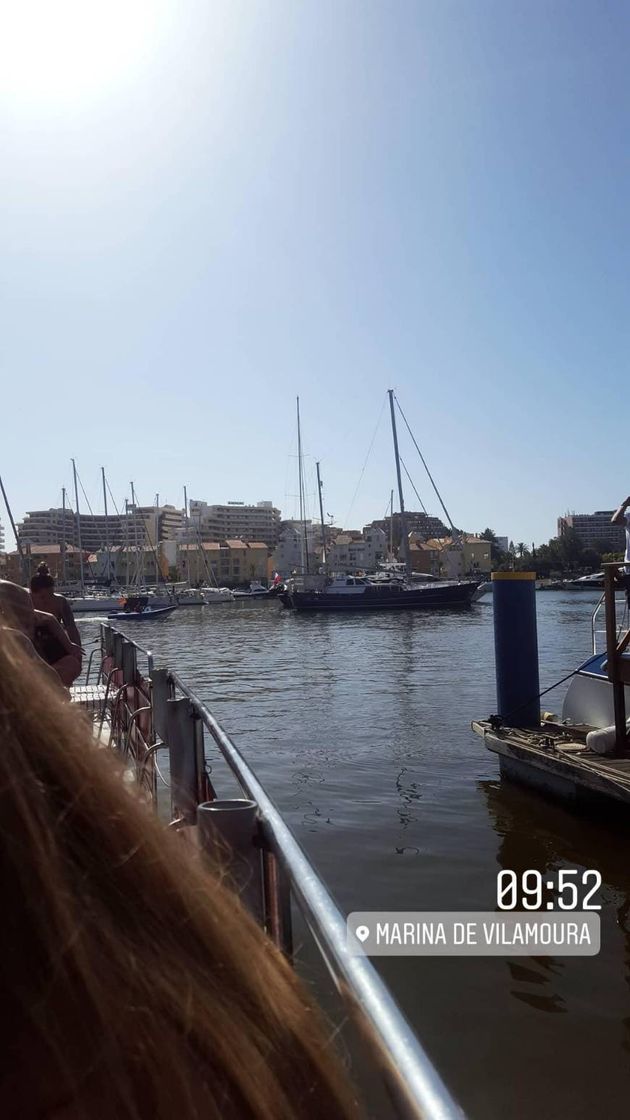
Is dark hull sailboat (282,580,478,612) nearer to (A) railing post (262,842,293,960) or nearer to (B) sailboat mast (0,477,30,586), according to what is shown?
(B) sailboat mast (0,477,30,586)

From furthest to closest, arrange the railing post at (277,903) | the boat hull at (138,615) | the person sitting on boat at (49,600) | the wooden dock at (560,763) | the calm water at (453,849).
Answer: the boat hull at (138,615) < the wooden dock at (560,763) < the person sitting on boat at (49,600) < the calm water at (453,849) < the railing post at (277,903)

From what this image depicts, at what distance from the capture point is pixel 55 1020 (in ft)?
2.27

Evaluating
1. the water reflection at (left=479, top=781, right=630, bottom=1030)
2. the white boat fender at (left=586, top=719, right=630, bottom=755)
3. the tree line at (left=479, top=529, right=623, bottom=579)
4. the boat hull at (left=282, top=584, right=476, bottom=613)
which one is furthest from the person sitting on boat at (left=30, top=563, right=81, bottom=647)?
the tree line at (left=479, top=529, right=623, bottom=579)

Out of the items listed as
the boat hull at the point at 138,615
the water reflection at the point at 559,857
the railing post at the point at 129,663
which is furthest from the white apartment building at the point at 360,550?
the railing post at the point at 129,663

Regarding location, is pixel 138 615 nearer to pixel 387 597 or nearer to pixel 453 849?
pixel 387 597

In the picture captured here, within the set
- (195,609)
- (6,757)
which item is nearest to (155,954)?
(6,757)

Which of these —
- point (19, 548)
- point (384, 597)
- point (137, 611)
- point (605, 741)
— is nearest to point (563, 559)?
point (384, 597)

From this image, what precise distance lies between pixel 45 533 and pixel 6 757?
669ft

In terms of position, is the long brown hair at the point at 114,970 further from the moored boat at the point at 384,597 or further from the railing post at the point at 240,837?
the moored boat at the point at 384,597

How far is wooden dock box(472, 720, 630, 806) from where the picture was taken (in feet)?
29.0

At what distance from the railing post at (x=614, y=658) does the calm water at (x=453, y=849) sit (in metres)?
1.06

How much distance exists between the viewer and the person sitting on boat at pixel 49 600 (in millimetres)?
6559

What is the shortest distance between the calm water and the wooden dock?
0.33 metres

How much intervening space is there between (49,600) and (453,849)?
538cm
